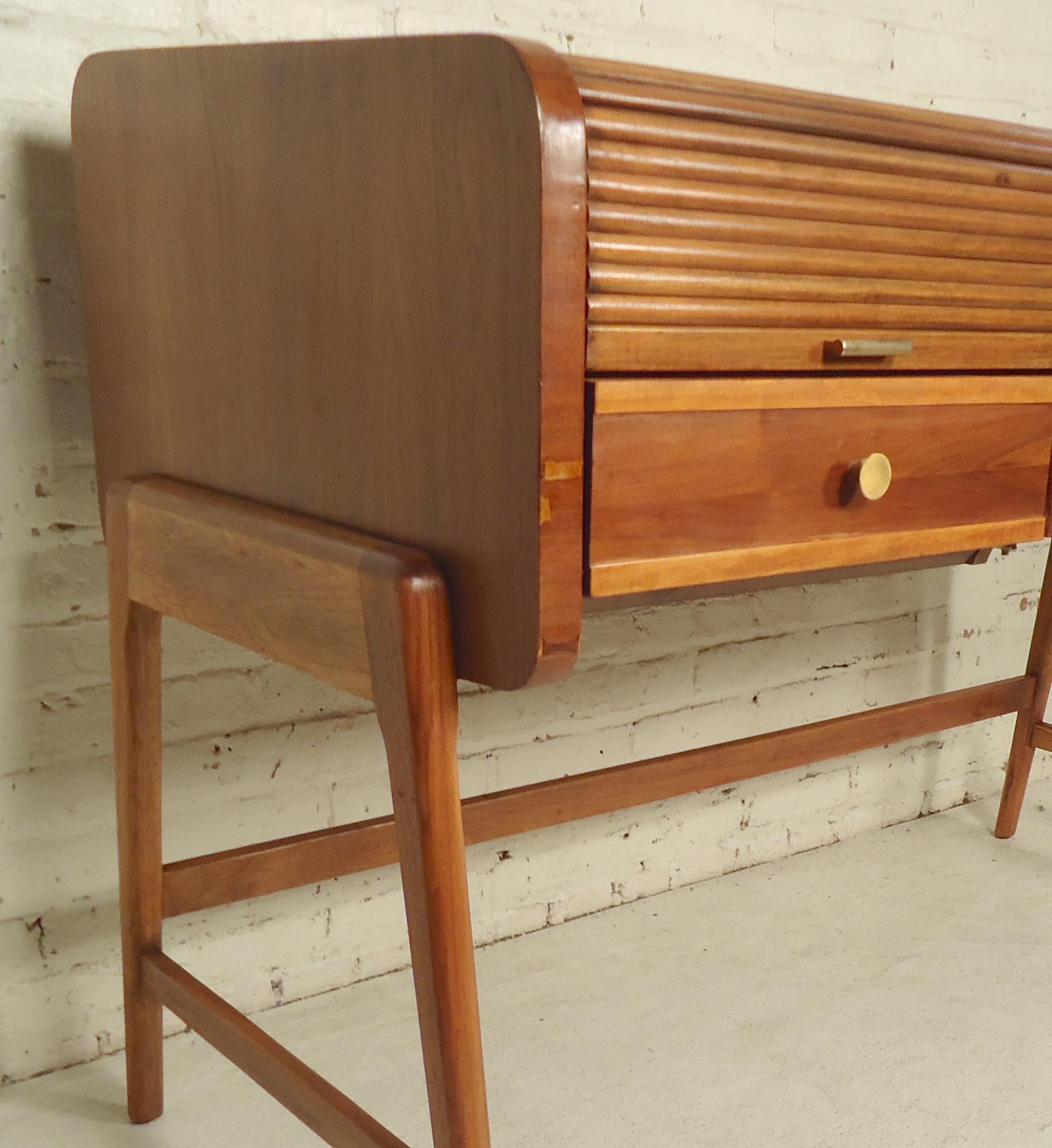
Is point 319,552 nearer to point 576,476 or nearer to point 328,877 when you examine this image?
point 576,476

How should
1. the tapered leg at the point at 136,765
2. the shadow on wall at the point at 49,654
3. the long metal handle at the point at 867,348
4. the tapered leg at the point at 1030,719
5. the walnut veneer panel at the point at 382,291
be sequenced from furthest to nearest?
the tapered leg at the point at 1030,719 < the shadow on wall at the point at 49,654 < the tapered leg at the point at 136,765 < the long metal handle at the point at 867,348 < the walnut veneer panel at the point at 382,291

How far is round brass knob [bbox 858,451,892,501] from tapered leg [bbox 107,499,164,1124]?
2.16 feet

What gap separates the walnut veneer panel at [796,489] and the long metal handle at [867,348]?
44 mm

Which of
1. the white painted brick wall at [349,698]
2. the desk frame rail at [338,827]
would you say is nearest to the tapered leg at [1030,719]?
the white painted brick wall at [349,698]

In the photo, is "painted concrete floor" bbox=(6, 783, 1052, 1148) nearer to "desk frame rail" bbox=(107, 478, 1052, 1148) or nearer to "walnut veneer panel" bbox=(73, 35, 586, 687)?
"desk frame rail" bbox=(107, 478, 1052, 1148)

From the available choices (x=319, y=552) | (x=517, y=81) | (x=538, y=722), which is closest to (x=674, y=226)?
(x=517, y=81)

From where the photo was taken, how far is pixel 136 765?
3.99 feet

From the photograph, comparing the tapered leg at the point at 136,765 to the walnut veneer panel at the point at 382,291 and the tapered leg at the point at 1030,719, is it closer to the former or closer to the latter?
the walnut veneer panel at the point at 382,291

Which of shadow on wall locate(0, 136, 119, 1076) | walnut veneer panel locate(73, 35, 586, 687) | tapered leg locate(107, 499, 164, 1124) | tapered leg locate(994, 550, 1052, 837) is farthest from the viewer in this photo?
tapered leg locate(994, 550, 1052, 837)

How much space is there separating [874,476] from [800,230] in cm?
21

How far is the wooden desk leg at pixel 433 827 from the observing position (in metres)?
0.81

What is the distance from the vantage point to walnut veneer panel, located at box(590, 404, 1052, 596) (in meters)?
0.86

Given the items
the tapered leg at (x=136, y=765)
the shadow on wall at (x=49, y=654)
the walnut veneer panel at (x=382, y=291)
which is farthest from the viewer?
the shadow on wall at (x=49, y=654)

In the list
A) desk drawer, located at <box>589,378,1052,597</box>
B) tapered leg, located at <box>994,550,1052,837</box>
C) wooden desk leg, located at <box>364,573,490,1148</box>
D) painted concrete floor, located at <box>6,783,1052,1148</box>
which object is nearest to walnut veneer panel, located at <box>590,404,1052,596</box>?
desk drawer, located at <box>589,378,1052,597</box>
